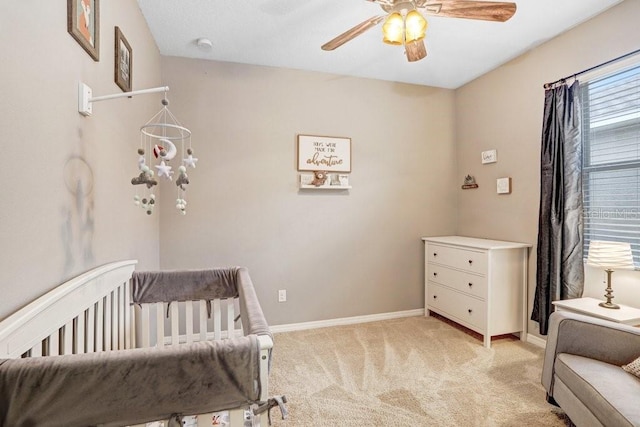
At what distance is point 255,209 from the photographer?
2.93m

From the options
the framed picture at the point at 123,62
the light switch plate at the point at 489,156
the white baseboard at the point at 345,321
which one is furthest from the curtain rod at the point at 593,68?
the framed picture at the point at 123,62

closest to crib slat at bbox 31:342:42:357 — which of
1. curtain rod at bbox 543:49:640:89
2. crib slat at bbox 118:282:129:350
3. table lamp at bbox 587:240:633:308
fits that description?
crib slat at bbox 118:282:129:350

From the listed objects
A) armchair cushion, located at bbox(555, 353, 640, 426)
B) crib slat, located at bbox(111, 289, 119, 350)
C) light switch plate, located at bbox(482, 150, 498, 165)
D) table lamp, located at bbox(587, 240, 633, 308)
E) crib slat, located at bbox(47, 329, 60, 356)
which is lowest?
armchair cushion, located at bbox(555, 353, 640, 426)

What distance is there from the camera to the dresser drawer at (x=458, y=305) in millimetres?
2652

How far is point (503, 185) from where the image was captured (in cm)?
293

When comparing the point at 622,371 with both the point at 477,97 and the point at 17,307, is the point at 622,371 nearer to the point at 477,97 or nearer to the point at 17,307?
the point at 17,307

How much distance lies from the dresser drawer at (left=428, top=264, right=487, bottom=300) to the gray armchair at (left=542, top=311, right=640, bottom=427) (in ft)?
2.83

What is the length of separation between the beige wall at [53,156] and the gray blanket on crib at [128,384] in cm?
25

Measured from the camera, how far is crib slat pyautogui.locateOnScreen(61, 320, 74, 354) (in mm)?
1030

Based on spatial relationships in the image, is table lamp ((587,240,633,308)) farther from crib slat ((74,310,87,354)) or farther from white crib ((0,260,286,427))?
crib slat ((74,310,87,354))

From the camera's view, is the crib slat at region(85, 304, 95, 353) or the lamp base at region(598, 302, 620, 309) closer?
the crib slat at region(85, 304, 95, 353)

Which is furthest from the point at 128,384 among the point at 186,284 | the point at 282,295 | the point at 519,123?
the point at 519,123

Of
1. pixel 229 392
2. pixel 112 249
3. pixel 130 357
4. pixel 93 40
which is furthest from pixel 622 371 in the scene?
pixel 93 40

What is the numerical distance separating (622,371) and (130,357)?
2008 mm
